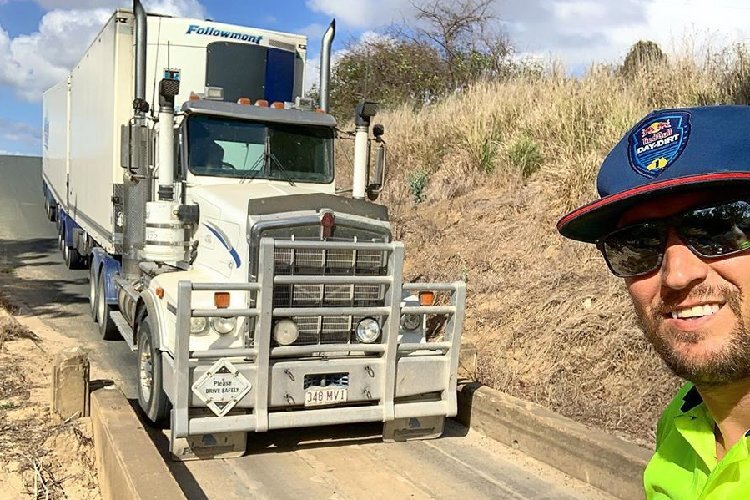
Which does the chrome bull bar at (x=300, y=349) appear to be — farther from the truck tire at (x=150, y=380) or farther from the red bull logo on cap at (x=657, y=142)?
the red bull logo on cap at (x=657, y=142)

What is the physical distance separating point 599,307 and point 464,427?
6.19 ft

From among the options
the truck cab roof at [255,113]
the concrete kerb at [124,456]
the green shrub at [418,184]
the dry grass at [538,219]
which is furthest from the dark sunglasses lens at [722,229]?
the green shrub at [418,184]

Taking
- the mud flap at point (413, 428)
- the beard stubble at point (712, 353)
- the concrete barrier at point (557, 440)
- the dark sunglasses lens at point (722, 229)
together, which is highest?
the dark sunglasses lens at point (722, 229)

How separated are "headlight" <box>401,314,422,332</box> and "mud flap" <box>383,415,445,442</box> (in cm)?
76

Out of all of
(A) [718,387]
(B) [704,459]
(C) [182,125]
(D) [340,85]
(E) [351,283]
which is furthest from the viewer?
(D) [340,85]

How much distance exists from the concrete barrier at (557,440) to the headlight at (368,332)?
3.62 feet

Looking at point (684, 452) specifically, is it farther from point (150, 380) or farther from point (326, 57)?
point (326, 57)

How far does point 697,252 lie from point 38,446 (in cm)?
512

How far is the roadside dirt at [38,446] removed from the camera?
4.87m

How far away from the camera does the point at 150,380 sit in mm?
6113

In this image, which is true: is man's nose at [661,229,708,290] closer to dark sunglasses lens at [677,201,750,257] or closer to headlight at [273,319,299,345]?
dark sunglasses lens at [677,201,750,257]

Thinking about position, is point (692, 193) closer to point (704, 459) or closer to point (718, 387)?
point (718, 387)

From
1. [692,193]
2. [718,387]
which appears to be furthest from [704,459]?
[692,193]

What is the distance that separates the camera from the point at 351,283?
5.51 meters
